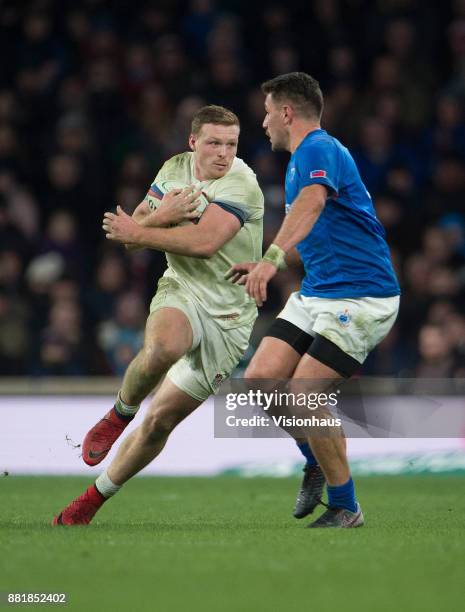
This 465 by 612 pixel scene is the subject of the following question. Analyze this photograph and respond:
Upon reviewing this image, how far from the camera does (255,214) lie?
6887 millimetres

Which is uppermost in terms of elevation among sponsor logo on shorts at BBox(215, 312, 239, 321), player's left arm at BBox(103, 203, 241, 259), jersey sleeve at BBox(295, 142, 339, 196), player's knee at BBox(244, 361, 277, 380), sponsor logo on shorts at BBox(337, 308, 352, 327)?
jersey sleeve at BBox(295, 142, 339, 196)

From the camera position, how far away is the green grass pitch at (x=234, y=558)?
440 centimetres

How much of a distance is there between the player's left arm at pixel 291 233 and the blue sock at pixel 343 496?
1.09 meters

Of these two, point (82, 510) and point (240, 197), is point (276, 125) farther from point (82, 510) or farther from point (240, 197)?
point (82, 510)

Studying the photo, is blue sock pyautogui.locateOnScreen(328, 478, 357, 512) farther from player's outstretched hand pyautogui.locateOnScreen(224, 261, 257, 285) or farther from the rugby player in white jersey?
player's outstretched hand pyautogui.locateOnScreen(224, 261, 257, 285)

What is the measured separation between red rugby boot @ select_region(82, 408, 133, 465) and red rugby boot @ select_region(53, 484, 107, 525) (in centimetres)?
Answer: 16

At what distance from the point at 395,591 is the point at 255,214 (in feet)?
9.11

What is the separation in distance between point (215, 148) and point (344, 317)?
113cm

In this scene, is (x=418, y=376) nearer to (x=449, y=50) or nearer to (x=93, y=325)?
(x=93, y=325)

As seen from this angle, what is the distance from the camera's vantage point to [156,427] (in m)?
6.56

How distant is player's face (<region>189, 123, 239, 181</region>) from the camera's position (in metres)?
6.85

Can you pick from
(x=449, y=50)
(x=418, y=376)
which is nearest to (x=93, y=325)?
(x=418, y=376)

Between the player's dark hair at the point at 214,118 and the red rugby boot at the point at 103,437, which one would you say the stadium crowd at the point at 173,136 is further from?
the red rugby boot at the point at 103,437

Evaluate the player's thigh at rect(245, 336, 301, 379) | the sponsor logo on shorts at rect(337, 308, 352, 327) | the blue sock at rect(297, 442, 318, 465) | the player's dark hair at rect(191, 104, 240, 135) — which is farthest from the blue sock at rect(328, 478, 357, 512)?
the player's dark hair at rect(191, 104, 240, 135)
